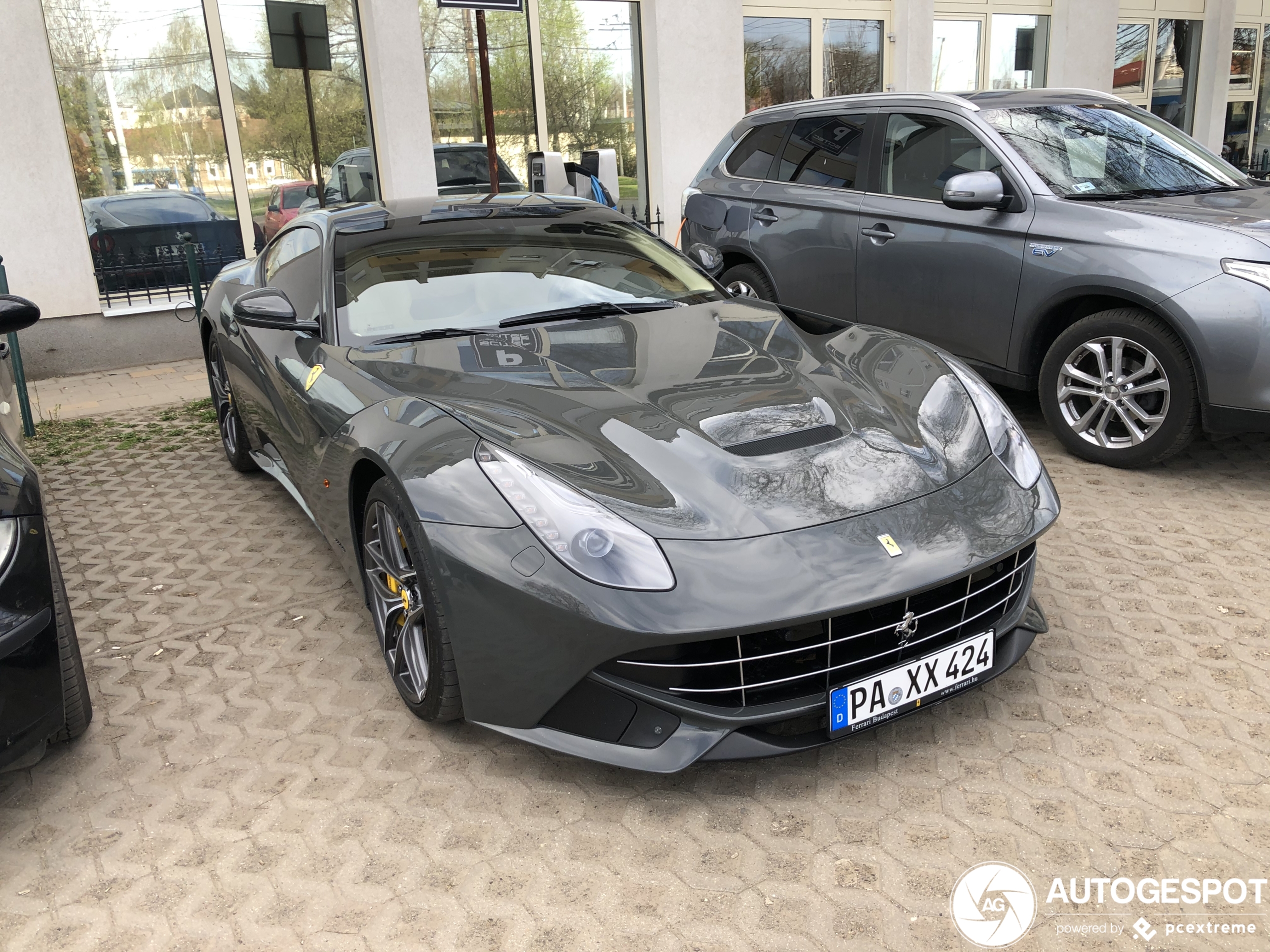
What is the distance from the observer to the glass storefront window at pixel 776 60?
1170cm

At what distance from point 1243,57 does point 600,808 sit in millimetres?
17642

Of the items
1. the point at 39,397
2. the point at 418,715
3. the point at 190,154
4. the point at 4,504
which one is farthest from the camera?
the point at 190,154

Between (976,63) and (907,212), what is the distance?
931cm

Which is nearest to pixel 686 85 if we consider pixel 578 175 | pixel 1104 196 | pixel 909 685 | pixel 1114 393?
pixel 578 175

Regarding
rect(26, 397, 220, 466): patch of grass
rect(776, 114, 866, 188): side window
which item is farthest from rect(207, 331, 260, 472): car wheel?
rect(776, 114, 866, 188): side window

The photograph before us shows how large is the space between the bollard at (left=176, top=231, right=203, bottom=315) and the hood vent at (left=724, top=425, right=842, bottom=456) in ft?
24.2

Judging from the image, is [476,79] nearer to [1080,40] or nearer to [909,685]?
[1080,40]

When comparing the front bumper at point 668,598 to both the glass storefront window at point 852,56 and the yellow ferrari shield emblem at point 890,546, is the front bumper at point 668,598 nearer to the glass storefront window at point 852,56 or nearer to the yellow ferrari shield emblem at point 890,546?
the yellow ferrari shield emblem at point 890,546

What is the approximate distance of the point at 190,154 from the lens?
9.23 m

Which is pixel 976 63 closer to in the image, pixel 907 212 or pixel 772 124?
pixel 772 124

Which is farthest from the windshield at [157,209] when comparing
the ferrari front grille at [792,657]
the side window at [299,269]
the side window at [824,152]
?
the ferrari front grille at [792,657]

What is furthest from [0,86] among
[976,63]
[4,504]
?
[976,63]

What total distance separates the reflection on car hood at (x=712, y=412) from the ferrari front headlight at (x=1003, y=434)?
5 cm

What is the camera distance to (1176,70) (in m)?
15.2
